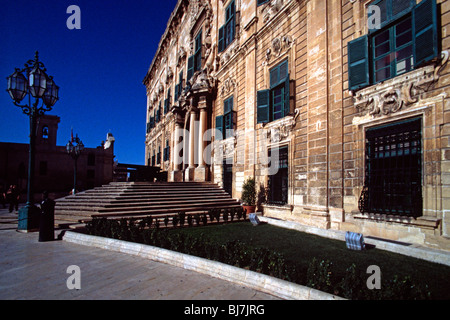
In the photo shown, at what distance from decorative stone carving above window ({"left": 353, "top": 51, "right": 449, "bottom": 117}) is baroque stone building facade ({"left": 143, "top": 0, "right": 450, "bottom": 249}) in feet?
0.09

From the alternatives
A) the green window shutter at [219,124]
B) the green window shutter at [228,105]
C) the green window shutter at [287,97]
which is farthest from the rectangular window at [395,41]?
the green window shutter at [219,124]

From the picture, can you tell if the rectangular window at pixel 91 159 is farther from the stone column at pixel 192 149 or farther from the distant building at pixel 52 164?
the stone column at pixel 192 149

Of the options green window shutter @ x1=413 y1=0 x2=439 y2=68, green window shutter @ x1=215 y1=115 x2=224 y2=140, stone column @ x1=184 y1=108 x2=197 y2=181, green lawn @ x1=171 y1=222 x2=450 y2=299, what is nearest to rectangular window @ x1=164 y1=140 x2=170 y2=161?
stone column @ x1=184 y1=108 x2=197 y2=181

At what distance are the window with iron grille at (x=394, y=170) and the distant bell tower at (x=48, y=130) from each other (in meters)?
38.7

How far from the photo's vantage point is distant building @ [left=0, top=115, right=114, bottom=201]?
30.2m

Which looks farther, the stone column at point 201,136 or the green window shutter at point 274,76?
the stone column at point 201,136

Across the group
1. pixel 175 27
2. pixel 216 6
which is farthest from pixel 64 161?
pixel 216 6

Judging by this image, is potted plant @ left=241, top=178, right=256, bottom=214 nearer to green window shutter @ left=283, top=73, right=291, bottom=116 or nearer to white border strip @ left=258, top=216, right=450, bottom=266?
green window shutter @ left=283, top=73, right=291, bottom=116

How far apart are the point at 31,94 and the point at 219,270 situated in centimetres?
928

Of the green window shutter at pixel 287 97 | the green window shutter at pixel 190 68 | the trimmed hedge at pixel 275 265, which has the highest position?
the green window shutter at pixel 190 68

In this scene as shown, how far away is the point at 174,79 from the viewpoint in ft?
85.8

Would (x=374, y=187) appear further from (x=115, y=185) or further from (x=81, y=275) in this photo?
(x=115, y=185)

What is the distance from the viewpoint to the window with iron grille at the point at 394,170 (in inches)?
240

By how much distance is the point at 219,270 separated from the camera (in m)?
4.29
